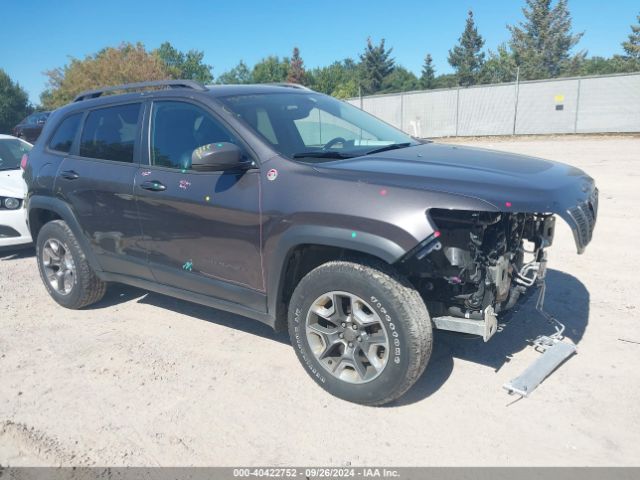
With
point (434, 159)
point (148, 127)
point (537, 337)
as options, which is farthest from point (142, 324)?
point (537, 337)

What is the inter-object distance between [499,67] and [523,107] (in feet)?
139

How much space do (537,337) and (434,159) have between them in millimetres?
1633

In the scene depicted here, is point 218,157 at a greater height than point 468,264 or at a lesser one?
greater

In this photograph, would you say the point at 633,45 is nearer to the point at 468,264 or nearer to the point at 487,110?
the point at 487,110

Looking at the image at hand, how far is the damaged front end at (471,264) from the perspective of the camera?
2.98 meters

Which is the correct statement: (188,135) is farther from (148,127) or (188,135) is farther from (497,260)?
(497,260)

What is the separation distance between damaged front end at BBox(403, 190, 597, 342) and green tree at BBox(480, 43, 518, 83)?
66365 mm

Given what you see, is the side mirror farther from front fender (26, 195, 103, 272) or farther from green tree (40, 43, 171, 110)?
green tree (40, 43, 171, 110)

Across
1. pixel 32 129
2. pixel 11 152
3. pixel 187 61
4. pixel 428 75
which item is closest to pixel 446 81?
pixel 428 75

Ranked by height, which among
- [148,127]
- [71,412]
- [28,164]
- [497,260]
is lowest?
A: [71,412]

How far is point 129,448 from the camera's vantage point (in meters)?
2.97

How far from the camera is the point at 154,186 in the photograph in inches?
156

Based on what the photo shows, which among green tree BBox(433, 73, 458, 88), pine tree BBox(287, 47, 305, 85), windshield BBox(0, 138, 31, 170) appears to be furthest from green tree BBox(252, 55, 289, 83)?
windshield BBox(0, 138, 31, 170)

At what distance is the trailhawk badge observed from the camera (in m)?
3.36
